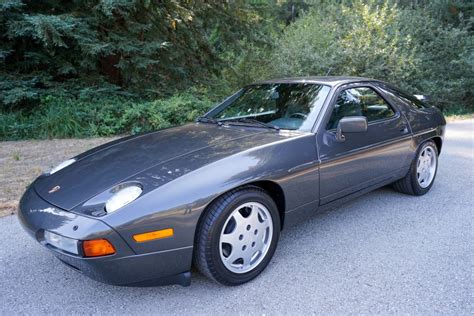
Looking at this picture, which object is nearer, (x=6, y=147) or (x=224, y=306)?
(x=224, y=306)

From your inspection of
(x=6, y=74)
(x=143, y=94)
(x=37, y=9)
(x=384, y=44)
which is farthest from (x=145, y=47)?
(x=384, y=44)

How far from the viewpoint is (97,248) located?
6.83 ft

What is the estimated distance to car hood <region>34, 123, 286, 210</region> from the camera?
2.46 metres

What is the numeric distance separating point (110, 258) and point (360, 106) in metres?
2.71

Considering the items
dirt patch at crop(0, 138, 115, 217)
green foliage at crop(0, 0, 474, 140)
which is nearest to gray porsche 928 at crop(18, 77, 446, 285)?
dirt patch at crop(0, 138, 115, 217)

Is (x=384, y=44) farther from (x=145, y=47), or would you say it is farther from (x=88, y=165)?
(x=88, y=165)

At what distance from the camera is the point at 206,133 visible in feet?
10.7

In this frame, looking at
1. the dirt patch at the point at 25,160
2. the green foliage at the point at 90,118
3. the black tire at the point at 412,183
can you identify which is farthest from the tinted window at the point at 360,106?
the green foliage at the point at 90,118

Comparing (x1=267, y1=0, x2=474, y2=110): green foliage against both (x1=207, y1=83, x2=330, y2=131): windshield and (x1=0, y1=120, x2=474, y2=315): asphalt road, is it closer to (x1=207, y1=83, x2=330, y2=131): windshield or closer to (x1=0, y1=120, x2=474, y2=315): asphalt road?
(x1=207, y1=83, x2=330, y2=131): windshield

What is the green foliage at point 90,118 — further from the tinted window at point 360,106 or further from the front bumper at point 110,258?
the front bumper at point 110,258

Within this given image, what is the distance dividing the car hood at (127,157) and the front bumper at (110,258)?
4.8 inches

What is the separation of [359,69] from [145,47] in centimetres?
705

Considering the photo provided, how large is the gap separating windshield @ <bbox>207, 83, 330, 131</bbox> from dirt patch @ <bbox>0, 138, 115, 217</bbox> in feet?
7.93

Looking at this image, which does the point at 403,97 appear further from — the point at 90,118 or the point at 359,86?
the point at 90,118
